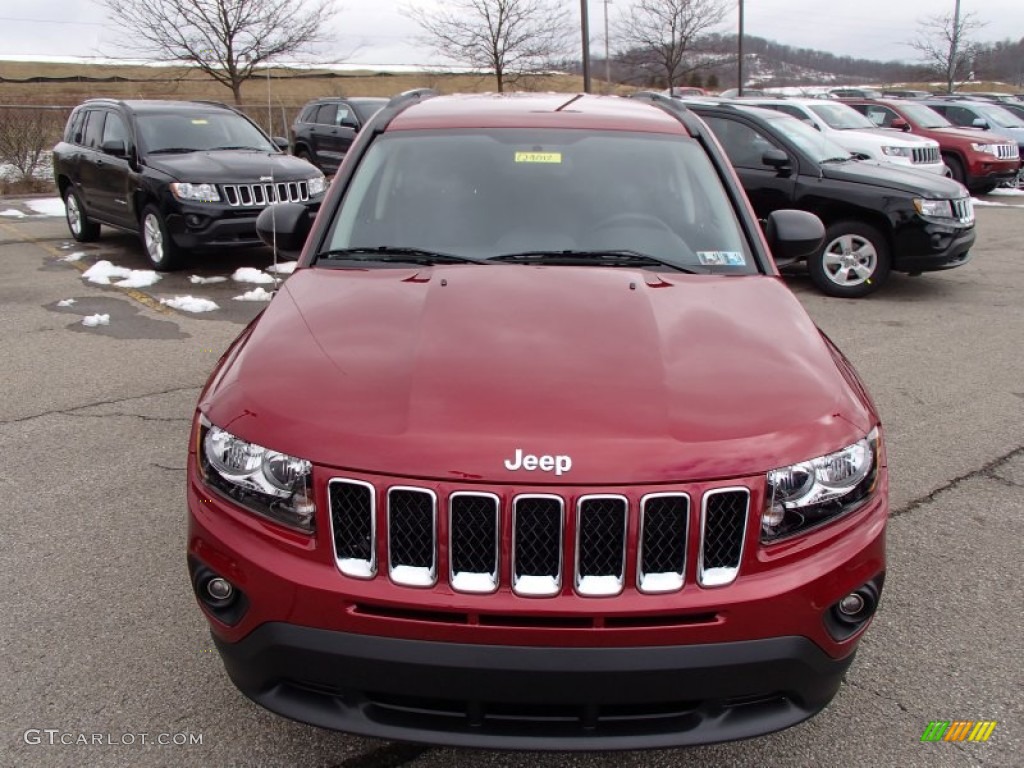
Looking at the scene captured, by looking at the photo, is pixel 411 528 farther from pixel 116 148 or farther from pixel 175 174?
pixel 116 148

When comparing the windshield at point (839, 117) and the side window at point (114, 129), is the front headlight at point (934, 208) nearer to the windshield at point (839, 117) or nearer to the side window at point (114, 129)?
the windshield at point (839, 117)

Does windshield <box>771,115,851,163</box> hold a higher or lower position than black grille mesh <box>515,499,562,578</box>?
higher

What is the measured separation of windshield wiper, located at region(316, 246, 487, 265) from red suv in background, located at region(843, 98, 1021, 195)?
1768cm

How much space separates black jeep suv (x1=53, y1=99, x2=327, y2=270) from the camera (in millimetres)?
9289

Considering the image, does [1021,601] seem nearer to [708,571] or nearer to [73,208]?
[708,571]

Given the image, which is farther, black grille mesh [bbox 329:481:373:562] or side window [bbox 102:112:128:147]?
side window [bbox 102:112:128:147]

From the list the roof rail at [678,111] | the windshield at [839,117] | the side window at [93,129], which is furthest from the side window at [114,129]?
the windshield at [839,117]

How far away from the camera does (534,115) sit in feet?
12.4

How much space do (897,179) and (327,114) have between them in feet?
45.4

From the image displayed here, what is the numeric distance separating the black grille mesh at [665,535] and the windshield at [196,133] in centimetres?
922

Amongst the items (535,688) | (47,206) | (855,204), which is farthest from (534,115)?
(47,206)

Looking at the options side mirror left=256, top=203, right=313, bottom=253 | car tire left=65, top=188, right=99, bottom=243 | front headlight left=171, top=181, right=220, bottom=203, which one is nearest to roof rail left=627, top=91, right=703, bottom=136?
side mirror left=256, top=203, right=313, bottom=253

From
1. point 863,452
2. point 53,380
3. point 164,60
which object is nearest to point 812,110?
point 53,380

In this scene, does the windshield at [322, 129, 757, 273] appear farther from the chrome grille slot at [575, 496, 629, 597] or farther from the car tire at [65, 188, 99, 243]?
the car tire at [65, 188, 99, 243]
